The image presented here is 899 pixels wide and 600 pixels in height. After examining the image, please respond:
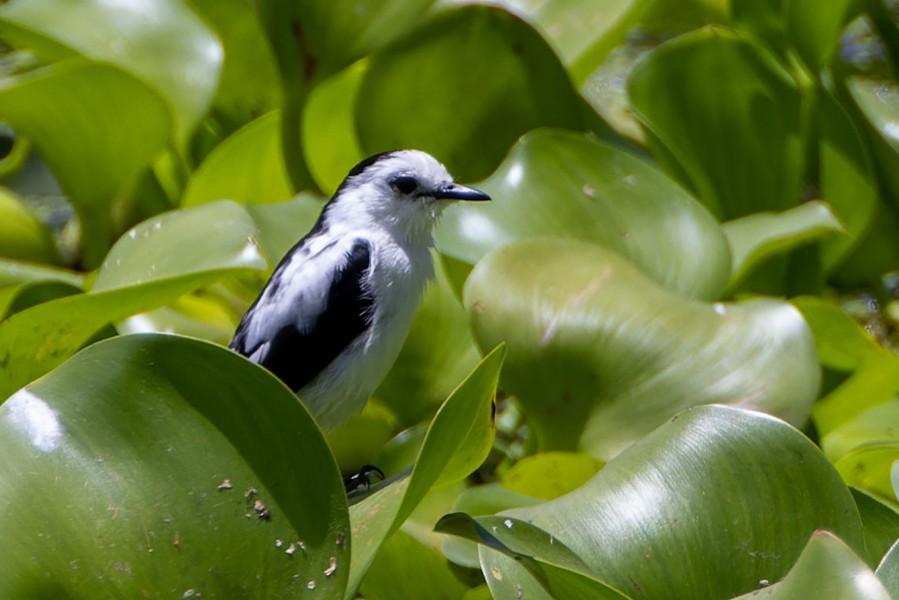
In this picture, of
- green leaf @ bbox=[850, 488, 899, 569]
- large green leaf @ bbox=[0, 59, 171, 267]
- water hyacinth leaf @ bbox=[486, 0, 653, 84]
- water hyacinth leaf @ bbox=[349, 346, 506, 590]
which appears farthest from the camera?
water hyacinth leaf @ bbox=[486, 0, 653, 84]

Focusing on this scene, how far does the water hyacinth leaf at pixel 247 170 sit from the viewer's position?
7.64ft

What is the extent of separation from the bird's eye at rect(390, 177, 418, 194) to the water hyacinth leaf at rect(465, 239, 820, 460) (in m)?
0.34

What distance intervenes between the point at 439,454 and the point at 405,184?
34.9 inches

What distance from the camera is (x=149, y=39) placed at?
2.41m

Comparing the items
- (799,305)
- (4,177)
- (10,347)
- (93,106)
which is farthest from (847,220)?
(4,177)

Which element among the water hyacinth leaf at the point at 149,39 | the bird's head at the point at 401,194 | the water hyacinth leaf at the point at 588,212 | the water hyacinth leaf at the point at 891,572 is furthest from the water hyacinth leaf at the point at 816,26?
the water hyacinth leaf at the point at 891,572

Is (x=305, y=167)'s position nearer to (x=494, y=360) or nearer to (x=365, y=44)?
(x=365, y=44)

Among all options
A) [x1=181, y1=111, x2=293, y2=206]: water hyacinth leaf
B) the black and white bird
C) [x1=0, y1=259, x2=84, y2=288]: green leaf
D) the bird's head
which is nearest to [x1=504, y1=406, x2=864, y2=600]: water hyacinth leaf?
the black and white bird

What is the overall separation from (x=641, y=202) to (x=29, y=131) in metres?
0.98

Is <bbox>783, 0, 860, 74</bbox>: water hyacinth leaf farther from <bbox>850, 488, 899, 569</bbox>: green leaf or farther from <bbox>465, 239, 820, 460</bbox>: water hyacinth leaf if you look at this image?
<bbox>850, 488, 899, 569</bbox>: green leaf

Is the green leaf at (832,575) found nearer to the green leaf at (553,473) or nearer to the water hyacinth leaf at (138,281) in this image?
the green leaf at (553,473)

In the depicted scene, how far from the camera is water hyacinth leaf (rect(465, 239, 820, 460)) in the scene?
162 cm

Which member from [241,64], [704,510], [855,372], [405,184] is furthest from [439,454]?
[241,64]

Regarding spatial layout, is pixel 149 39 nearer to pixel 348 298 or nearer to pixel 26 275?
pixel 26 275
